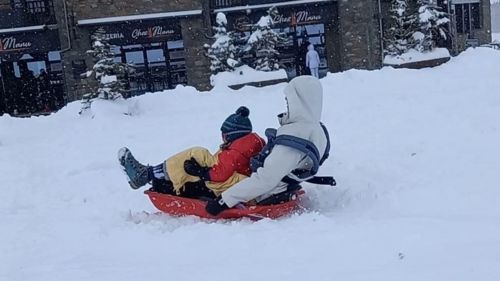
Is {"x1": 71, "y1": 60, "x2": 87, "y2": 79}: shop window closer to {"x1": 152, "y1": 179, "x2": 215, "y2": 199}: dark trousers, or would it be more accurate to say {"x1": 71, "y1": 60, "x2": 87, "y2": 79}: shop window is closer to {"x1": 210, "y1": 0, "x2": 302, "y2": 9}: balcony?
{"x1": 210, "y1": 0, "x2": 302, "y2": 9}: balcony

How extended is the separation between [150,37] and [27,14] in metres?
4.43

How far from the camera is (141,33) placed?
21.2 meters

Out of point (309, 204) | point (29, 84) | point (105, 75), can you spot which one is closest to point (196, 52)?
point (29, 84)

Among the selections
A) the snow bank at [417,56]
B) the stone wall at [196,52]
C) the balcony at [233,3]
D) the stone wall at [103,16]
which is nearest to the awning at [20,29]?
the stone wall at [103,16]

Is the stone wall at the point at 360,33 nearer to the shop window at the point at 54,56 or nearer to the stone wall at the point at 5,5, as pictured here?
the shop window at the point at 54,56

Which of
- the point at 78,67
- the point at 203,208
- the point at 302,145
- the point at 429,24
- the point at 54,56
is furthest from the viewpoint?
the point at 54,56

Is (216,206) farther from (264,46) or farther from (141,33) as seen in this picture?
(141,33)

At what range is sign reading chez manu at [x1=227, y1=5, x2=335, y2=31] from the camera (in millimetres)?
21500

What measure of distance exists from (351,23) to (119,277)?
62.4 ft

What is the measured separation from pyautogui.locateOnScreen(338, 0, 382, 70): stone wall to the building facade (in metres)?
0.04

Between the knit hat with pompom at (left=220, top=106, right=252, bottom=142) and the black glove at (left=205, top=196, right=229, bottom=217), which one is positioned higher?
the knit hat with pompom at (left=220, top=106, right=252, bottom=142)

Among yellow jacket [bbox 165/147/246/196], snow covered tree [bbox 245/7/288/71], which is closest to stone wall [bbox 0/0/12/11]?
snow covered tree [bbox 245/7/288/71]

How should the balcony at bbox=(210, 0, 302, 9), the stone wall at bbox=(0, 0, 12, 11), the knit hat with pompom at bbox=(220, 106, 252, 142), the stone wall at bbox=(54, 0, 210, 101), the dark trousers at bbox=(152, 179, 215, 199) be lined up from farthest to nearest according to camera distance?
the balcony at bbox=(210, 0, 302, 9) → the stone wall at bbox=(0, 0, 12, 11) → the stone wall at bbox=(54, 0, 210, 101) → the dark trousers at bbox=(152, 179, 215, 199) → the knit hat with pompom at bbox=(220, 106, 252, 142)

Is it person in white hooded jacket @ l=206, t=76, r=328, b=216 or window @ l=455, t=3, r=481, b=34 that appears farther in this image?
window @ l=455, t=3, r=481, b=34
